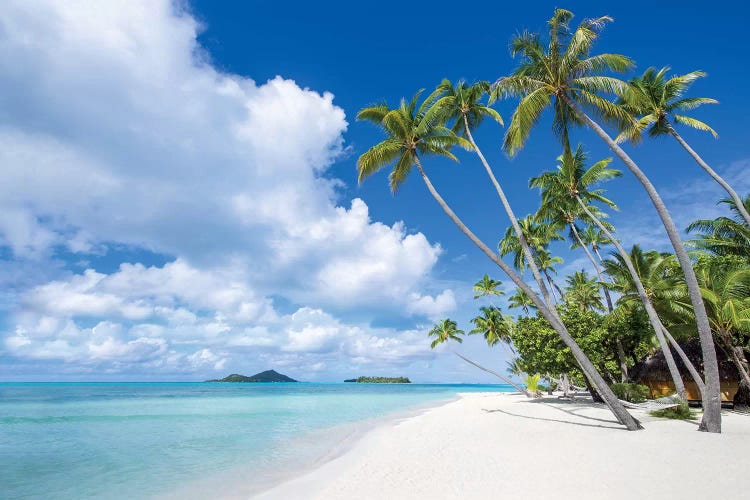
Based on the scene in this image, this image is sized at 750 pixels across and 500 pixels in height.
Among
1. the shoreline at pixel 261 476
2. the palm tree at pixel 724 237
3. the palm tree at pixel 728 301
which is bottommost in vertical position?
the shoreline at pixel 261 476

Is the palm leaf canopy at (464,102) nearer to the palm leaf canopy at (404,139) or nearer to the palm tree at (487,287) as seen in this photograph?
the palm leaf canopy at (404,139)

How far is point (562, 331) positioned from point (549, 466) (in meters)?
4.96

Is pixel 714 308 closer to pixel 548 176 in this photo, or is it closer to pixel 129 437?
pixel 548 176

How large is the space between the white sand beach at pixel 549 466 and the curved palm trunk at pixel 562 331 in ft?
1.54

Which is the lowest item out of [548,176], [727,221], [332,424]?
[332,424]

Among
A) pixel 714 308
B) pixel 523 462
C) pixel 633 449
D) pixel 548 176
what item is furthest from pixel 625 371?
pixel 523 462

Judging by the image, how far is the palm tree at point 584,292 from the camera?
30.0 m

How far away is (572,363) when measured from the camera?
1952 centimetres

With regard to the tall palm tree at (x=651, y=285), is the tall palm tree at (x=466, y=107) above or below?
above

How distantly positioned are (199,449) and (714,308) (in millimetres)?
18662

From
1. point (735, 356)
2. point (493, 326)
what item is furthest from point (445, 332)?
point (735, 356)

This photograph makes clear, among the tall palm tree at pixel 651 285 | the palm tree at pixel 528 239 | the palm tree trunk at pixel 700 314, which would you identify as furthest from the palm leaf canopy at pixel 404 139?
the palm tree at pixel 528 239

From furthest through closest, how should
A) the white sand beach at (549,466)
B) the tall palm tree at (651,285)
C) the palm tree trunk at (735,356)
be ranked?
the tall palm tree at (651,285) < the palm tree trunk at (735,356) < the white sand beach at (549,466)

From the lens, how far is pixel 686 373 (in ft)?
60.3
